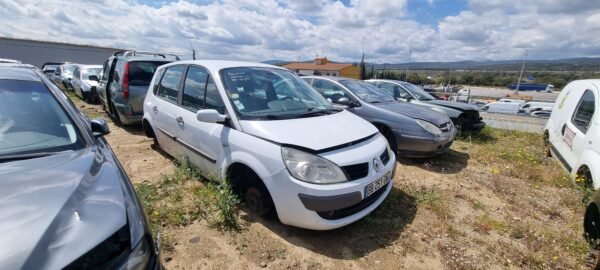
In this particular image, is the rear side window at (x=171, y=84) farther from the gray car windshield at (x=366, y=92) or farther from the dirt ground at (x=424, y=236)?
the gray car windshield at (x=366, y=92)

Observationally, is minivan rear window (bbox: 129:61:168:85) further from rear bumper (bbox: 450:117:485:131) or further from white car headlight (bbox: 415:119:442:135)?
rear bumper (bbox: 450:117:485:131)

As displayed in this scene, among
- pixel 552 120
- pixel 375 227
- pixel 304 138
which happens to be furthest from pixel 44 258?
pixel 552 120

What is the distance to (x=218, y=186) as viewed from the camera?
3287 millimetres

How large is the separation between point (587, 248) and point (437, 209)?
4.32ft

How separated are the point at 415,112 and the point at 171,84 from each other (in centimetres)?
407

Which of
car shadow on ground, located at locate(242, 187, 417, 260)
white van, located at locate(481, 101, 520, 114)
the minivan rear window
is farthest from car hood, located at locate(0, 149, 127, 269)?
white van, located at locate(481, 101, 520, 114)

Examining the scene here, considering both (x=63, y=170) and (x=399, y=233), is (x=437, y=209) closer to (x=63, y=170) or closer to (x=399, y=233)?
(x=399, y=233)

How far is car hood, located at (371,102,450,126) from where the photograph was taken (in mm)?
5045

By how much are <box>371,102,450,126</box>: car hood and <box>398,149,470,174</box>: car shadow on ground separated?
0.72 m

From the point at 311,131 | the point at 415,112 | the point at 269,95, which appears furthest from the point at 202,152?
the point at 415,112

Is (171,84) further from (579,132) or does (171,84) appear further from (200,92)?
(579,132)

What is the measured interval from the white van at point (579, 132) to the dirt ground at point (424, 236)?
0.40m

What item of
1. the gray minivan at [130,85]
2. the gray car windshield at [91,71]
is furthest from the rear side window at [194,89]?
the gray car windshield at [91,71]

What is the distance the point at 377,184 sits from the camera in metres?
2.81
